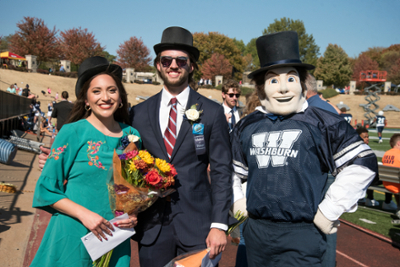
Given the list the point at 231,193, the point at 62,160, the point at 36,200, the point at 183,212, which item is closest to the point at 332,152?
the point at 231,193

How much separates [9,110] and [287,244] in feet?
47.9

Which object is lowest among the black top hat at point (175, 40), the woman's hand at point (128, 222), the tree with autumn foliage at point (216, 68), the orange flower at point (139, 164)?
the woman's hand at point (128, 222)

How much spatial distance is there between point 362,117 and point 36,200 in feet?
144

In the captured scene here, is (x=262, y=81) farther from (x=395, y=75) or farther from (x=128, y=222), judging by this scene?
(x=395, y=75)

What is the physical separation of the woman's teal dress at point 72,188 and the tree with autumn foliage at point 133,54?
62.7 metres

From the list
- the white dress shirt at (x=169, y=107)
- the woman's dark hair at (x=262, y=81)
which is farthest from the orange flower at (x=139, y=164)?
the woman's dark hair at (x=262, y=81)

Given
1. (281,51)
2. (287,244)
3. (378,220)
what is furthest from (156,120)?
(378,220)

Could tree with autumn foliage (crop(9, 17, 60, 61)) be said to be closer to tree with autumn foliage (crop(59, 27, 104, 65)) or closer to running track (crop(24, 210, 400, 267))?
tree with autumn foliage (crop(59, 27, 104, 65))

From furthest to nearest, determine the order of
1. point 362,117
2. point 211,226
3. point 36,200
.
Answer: point 362,117 < point 211,226 < point 36,200

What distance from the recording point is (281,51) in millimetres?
2633

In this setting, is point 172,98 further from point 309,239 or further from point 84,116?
point 309,239

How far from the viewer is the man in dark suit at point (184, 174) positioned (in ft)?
8.38

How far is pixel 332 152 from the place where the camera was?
2.39 metres

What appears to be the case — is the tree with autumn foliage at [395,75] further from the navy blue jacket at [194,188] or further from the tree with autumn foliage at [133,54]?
the navy blue jacket at [194,188]
